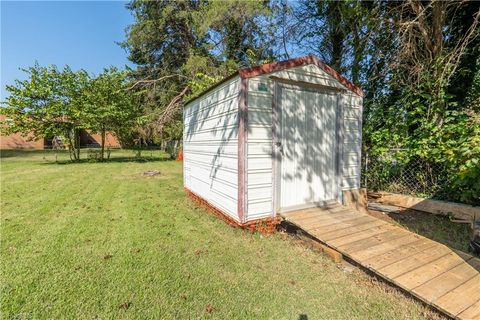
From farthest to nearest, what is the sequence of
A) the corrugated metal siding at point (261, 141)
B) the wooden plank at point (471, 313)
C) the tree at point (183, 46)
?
the tree at point (183, 46) → the corrugated metal siding at point (261, 141) → the wooden plank at point (471, 313)

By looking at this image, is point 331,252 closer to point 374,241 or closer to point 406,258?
point 374,241

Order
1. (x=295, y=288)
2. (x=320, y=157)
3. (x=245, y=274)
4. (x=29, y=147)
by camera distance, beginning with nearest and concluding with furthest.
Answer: (x=295, y=288) → (x=245, y=274) → (x=320, y=157) → (x=29, y=147)

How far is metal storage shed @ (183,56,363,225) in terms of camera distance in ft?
12.5

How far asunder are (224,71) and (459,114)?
1162 centimetres

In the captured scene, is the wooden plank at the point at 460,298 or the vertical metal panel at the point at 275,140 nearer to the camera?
the wooden plank at the point at 460,298

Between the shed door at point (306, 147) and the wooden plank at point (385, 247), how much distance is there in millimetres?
1459

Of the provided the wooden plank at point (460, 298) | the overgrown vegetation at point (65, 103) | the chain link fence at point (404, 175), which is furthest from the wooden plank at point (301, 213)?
the overgrown vegetation at point (65, 103)

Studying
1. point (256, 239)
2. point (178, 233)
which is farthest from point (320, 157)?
point (178, 233)

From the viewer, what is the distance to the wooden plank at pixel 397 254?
262cm

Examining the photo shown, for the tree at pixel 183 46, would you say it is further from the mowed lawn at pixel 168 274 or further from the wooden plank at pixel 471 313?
the wooden plank at pixel 471 313

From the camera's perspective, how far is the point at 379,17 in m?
6.00

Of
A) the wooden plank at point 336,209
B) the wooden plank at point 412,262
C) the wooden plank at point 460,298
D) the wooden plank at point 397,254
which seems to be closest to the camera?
the wooden plank at point 460,298

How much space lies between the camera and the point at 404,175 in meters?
5.65

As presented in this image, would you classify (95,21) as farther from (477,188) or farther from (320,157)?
(477,188)
